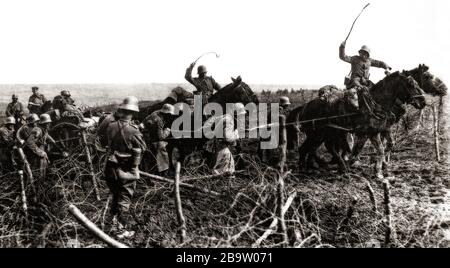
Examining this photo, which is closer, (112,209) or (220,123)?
(112,209)

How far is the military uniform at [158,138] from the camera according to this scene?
988 centimetres

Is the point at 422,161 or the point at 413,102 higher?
the point at 413,102

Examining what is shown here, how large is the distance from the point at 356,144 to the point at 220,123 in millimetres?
3721

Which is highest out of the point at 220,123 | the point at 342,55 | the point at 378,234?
the point at 342,55

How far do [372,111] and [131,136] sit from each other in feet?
19.2

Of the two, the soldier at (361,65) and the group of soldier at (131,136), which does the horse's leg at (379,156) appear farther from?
the soldier at (361,65)

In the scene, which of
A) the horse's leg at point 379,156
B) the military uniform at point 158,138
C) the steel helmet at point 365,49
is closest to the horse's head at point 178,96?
the military uniform at point 158,138

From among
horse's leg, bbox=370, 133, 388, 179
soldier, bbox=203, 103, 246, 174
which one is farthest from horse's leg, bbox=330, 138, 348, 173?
soldier, bbox=203, 103, 246, 174

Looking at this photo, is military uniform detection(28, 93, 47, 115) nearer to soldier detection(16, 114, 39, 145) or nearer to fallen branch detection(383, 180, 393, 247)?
soldier detection(16, 114, 39, 145)

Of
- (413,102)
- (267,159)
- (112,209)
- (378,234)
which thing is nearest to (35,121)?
(112,209)

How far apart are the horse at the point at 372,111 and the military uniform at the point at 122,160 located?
198 inches
